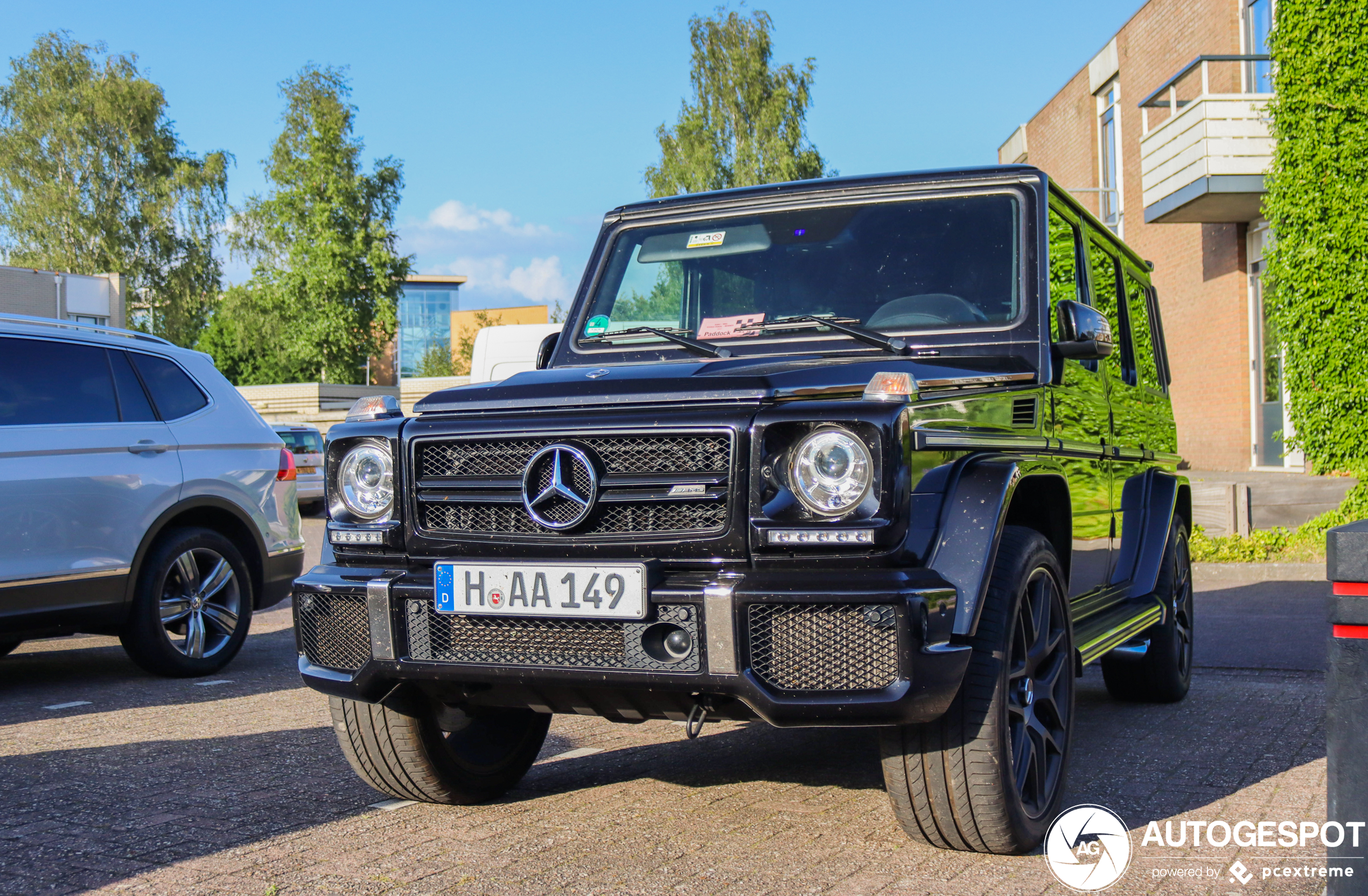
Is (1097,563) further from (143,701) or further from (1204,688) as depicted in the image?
(143,701)

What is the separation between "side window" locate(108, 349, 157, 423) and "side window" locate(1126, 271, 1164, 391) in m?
5.07

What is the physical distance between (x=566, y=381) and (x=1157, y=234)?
67.1ft

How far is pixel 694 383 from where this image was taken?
3.31m

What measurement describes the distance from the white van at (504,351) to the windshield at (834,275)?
12.2m

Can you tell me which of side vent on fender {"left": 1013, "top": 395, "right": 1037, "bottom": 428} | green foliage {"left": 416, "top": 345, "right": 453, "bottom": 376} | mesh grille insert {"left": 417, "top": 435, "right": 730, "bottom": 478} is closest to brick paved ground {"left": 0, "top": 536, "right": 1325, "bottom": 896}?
mesh grille insert {"left": 417, "top": 435, "right": 730, "bottom": 478}

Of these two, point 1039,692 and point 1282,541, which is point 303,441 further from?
point 1039,692

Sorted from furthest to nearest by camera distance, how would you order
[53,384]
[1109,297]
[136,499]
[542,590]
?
[136,499] < [53,384] < [1109,297] < [542,590]

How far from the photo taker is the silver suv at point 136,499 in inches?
238

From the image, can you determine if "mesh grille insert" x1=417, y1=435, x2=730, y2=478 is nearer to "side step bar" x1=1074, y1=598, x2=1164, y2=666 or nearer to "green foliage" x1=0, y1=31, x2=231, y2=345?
"side step bar" x1=1074, y1=598, x2=1164, y2=666

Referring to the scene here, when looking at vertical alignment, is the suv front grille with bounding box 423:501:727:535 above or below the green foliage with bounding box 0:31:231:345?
below

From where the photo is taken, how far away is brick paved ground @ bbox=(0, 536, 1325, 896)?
10.9ft

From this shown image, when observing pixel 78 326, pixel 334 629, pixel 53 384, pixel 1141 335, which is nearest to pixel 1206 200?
pixel 1141 335

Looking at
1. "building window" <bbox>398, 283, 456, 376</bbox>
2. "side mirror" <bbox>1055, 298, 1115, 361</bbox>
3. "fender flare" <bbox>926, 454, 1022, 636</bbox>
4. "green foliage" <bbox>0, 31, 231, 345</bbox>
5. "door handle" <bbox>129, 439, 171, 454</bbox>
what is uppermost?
"building window" <bbox>398, 283, 456, 376</bbox>

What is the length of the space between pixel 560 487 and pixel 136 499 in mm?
4054
